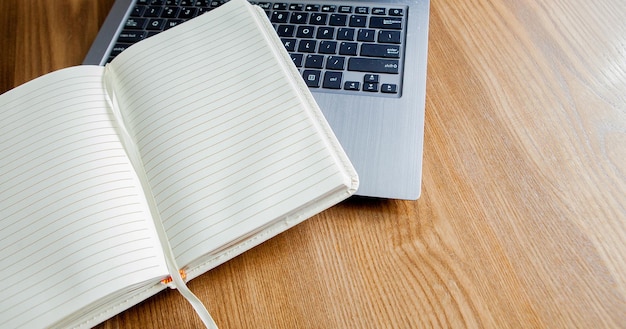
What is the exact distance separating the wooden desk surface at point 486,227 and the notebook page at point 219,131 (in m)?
0.06

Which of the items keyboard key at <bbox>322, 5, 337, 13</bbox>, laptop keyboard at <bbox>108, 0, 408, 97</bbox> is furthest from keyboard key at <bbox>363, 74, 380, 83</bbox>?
keyboard key at <bbox>322, 5, 337, 13</bbox>

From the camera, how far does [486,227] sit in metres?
0.45

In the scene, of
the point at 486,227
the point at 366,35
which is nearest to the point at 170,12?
the point at 366,35

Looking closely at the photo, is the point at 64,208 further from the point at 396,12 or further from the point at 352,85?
the point at 396,12

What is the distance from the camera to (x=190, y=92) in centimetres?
47

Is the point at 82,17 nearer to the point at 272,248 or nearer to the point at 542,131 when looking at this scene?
the point at 272,248

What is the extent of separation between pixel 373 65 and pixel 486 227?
0.63 feet

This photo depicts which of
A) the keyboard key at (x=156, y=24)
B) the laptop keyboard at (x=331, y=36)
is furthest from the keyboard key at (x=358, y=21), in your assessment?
the keyboard key at (x=156, y=24)

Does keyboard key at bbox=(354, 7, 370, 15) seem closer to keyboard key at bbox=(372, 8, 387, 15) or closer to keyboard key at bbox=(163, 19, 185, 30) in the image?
keyboard key at bbox=(372, 8, 387, 15)

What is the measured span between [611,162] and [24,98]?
533 mm

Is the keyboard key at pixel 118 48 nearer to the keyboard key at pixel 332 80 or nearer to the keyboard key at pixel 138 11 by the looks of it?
the keyboard key at pixel 138 11

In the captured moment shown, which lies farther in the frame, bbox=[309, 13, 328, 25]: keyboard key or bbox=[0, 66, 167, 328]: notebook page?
bbox=[309, 13, 328, 25]: keyboard key

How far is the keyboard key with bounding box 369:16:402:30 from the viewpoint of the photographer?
56cm

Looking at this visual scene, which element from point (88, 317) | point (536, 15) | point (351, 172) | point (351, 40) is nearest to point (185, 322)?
point (88, 317)
